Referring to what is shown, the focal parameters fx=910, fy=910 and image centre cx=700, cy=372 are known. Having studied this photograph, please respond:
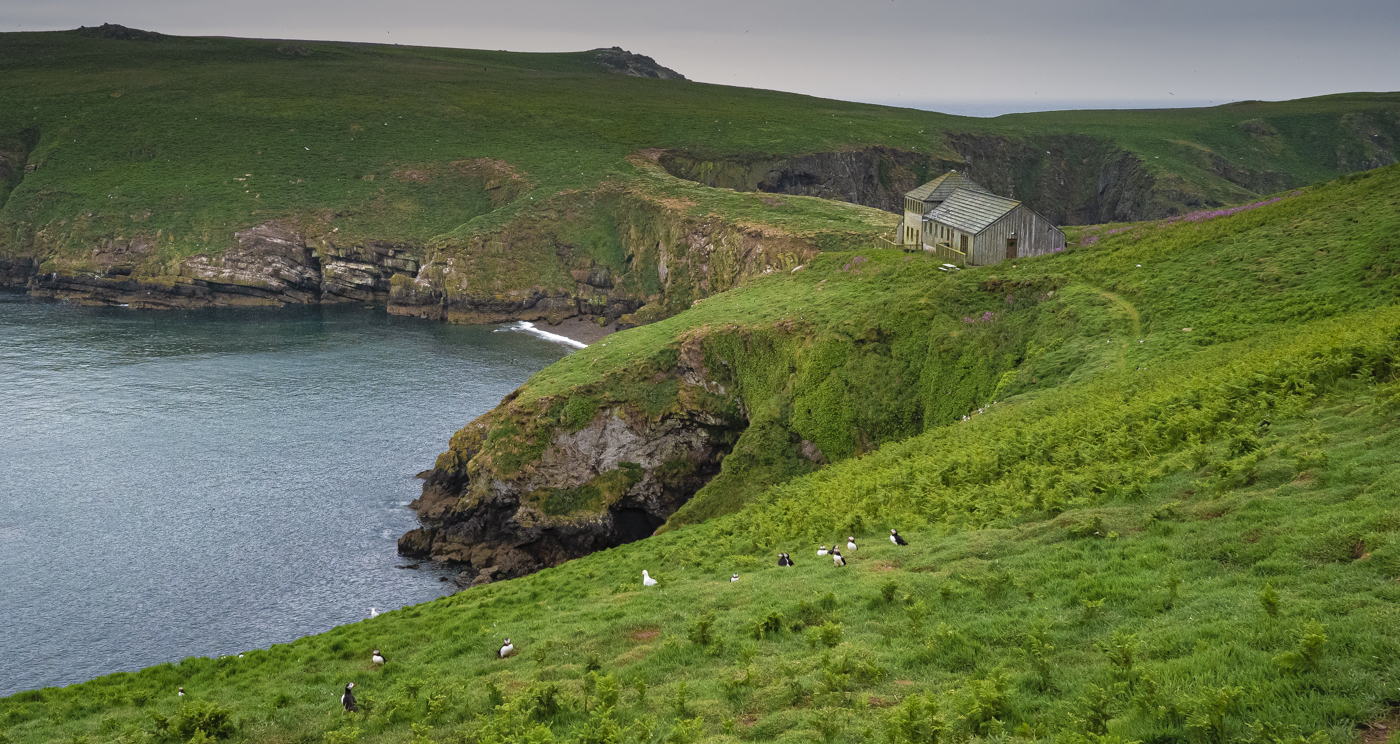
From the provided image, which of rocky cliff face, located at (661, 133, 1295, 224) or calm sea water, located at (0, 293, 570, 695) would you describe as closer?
calm sea water, located at (0, 293, 570, 695)

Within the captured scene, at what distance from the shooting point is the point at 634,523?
63.0 metres

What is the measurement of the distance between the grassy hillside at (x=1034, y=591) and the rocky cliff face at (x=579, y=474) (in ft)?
55.9

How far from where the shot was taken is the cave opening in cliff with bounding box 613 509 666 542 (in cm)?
6219

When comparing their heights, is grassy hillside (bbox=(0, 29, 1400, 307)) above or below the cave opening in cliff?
above

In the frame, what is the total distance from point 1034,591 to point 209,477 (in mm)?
68831

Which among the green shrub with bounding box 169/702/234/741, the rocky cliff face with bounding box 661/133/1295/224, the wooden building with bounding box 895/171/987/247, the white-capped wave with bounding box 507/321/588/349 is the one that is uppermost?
the rocky cliff face with bounding box 661/133/1295/224

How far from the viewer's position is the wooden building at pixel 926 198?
7581cm

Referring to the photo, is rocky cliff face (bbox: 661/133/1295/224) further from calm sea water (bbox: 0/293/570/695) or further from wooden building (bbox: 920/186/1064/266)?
wooden building (bbox: 920/186/1064/266)

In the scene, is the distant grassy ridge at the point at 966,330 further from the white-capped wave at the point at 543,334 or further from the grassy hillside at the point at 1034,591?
the white-capped wave at the point at 543,334

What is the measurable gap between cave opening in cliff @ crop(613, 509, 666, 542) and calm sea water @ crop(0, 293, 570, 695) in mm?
12341

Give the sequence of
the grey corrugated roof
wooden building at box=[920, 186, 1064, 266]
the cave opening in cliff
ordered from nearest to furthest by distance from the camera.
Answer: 1. the cave opening in cliff
2. wooden building at box=[920, 186, 1064, 266]
3. the grey corrugated roof

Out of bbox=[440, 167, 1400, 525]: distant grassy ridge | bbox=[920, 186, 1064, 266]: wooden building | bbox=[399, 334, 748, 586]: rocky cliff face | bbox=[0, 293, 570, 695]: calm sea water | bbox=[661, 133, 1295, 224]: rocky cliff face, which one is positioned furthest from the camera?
bbox=[661, 133, 1295, 224]: rocky cliff face

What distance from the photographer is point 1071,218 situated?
581ft

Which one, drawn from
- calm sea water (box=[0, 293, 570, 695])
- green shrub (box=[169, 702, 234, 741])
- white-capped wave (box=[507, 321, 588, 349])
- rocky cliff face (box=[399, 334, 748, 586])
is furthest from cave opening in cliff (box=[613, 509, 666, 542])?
white-capped wave (box=[507, 321, 588, 349])
